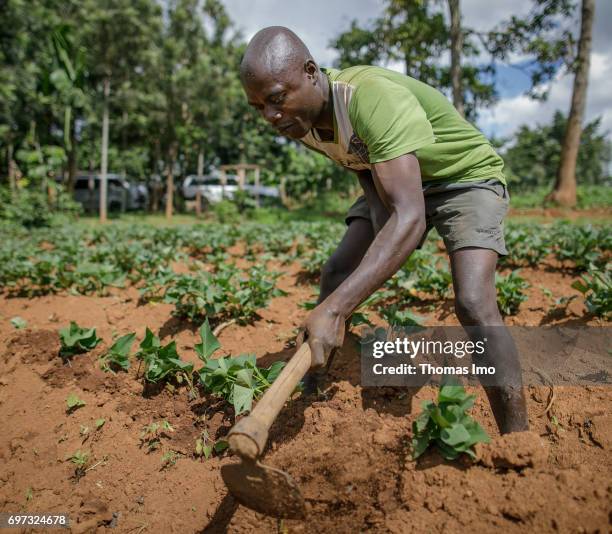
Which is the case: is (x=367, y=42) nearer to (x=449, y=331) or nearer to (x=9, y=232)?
(x=9, y=232)

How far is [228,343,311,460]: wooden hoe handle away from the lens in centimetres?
125

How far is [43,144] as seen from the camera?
61.1 feet

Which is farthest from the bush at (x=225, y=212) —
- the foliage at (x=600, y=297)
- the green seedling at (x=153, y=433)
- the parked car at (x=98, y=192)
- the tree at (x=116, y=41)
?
the green seedling at (x=153, y=433)

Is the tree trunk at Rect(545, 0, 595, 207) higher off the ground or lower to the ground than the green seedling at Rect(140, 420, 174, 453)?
higher

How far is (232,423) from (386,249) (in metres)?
1.13

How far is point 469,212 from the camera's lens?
1.85m

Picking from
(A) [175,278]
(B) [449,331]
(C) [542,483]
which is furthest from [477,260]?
(A) [175,278]

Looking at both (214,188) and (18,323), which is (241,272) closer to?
(18,323)

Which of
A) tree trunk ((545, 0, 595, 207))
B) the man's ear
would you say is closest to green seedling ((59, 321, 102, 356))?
the man's ear

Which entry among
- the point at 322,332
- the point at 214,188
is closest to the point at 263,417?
the point at 322,332

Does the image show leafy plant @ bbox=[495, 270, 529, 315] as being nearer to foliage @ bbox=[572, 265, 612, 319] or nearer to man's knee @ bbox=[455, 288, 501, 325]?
foliage @ bbox=[572, 265, 612, 319]

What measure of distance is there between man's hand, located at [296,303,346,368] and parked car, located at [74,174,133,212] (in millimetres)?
20821

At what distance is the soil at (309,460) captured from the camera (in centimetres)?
138

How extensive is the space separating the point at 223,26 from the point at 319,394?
957 inches
